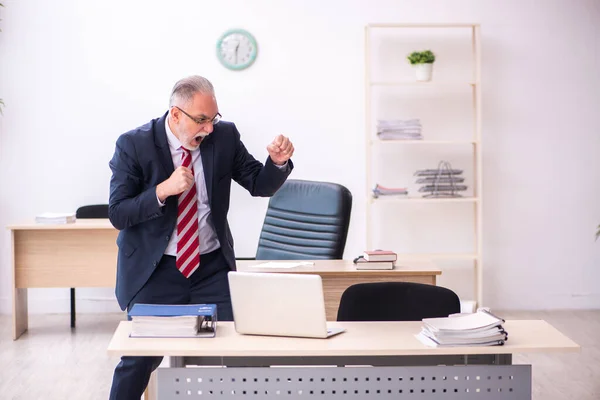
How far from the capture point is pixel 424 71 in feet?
18.8

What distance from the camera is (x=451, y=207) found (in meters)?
6.11

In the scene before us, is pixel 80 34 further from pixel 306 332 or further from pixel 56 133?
pixel 306 332

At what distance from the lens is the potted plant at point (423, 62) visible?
5711 millimetres

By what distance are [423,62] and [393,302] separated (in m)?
3.23

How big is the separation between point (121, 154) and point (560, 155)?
408 cm

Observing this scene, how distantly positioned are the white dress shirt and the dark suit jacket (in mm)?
27

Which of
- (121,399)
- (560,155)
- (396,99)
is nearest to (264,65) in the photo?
(396,99)

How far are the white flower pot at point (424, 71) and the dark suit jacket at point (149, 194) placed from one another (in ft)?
9.49

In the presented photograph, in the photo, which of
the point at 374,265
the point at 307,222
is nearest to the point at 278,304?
the point at 374,265

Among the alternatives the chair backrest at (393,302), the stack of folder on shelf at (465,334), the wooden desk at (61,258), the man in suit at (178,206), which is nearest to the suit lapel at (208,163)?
the man in suit at (178,206)

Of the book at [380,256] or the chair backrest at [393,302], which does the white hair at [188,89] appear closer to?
the chair backrest at [393,302]

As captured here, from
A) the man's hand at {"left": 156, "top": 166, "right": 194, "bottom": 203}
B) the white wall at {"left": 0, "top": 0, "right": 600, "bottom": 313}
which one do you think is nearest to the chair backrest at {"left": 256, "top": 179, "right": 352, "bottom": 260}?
the white wall at {"left": 0, "top": 0, "right": 600, "bottom": 313}

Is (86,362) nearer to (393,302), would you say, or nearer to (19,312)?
(19,312)

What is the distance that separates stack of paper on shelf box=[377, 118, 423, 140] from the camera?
567 cm
